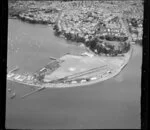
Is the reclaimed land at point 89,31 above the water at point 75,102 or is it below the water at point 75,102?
above

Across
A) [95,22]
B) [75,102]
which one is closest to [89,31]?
[95,22]

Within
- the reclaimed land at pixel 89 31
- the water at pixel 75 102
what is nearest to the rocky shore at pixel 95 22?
the reclaimed land at pixel 89 31

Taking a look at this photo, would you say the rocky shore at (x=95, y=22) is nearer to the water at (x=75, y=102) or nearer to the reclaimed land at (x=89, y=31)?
the reclaimed land at (x=89, y=31)

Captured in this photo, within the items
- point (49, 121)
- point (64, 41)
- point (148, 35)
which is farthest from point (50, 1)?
point (49, 121)

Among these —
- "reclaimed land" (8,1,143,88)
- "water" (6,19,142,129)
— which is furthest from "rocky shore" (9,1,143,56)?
"water" (6,19,142,129)

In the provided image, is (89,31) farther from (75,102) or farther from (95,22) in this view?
(75,102)

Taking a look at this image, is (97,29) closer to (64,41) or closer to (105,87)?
(64,41)
